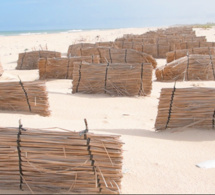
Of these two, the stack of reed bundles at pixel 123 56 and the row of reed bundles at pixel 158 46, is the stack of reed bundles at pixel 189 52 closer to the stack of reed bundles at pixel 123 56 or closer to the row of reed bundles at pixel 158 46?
the stack of reed bundles at pixel 123 56

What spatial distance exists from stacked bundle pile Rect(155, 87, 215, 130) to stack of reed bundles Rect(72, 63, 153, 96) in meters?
2.66


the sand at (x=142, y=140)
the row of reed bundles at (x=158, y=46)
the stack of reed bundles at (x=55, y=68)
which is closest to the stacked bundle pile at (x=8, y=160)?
the sand at (x=142, y=140)

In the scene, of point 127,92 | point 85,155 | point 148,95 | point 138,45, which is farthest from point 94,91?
point 138,45

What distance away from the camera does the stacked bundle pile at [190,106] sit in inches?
166

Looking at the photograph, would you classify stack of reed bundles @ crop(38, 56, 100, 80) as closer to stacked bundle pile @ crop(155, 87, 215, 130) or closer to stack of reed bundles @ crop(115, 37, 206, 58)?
stacked bundle pile @ crop(155, 87, 215, 130)

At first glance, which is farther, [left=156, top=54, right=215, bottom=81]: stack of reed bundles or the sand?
[left=156, top=54, right=215, bottom=81]: stack of reed bundles

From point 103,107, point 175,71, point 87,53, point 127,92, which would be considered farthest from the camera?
point 87,53

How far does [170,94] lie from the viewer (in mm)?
4227

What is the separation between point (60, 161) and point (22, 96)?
2.46 metres

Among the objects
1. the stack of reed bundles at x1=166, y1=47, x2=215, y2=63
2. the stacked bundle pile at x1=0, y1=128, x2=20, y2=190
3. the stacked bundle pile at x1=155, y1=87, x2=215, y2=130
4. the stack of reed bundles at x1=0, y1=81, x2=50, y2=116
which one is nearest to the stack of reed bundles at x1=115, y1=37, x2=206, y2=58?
the stack of reed bundles at x1=166, y1=47, x2=215, y2=63

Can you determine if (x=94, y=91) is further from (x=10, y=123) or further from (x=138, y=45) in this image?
(x=138, y=45)

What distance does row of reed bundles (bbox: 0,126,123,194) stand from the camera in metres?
2.54

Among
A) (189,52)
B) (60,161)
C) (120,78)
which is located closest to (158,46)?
(189,52)

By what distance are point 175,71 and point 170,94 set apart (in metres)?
4.90
